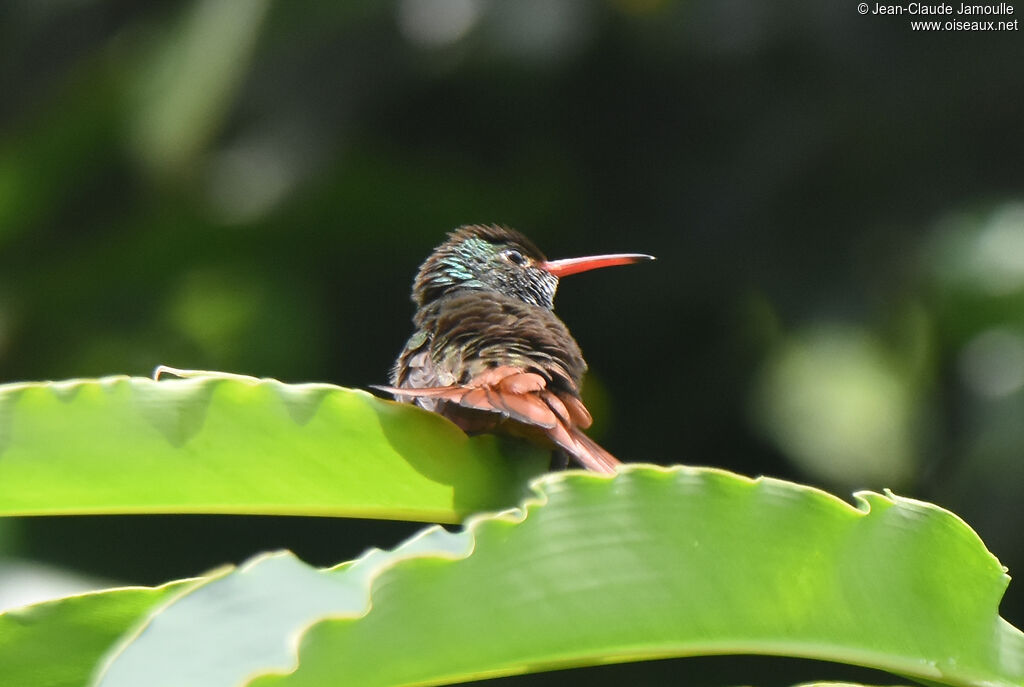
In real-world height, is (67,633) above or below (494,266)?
Result: below

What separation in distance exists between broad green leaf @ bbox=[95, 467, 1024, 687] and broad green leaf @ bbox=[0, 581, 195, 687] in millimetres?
299

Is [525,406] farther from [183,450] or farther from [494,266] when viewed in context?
[494,266]

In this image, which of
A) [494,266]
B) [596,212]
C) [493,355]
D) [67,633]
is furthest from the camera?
[596,212]

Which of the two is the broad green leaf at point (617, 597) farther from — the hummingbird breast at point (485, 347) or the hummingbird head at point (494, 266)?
the hummingbird head at point (494, 266)

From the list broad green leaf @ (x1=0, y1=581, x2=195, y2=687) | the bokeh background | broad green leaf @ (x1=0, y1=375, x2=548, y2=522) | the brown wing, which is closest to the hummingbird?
the brown wing

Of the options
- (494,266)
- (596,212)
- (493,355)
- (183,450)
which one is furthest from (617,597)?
(596,212)

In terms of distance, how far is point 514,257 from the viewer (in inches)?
129

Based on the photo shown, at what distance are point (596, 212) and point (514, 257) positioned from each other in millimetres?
2416

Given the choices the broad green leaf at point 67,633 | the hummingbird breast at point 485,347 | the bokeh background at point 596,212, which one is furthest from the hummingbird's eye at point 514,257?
the broad green leaf at point 67,633

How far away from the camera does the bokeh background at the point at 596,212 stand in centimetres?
489

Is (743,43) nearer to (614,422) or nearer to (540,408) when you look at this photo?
(614,422)

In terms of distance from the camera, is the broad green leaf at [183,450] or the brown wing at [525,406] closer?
the broad green leaf at [183,450]

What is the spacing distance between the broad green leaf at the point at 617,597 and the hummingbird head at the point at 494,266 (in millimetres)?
1871

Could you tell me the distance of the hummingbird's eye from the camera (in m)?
3.25
